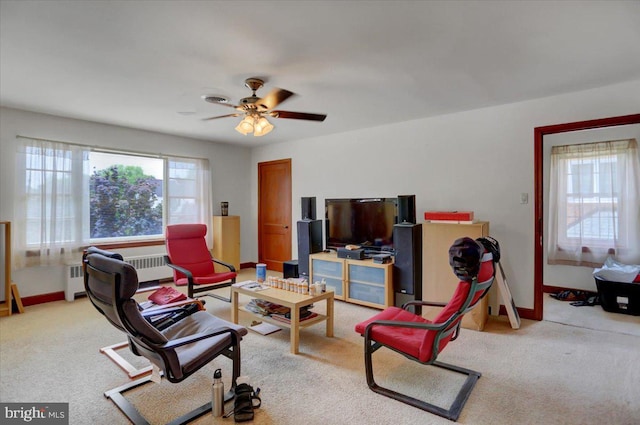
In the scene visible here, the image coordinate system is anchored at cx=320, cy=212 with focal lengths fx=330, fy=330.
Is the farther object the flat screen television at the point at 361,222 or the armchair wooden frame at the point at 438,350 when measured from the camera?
the flat screen television at the point at 361,222

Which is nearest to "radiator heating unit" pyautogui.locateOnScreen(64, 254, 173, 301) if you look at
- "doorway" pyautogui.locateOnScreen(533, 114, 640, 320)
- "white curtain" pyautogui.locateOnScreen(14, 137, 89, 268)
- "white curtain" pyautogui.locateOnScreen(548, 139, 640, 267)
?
"white curtain" pyautogui.locateOnScreen(14, 137, 89, 268)

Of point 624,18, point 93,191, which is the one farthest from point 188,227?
point 624,18

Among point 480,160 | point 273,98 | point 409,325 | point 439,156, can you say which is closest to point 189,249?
point 273,98

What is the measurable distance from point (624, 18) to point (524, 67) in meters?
0.71

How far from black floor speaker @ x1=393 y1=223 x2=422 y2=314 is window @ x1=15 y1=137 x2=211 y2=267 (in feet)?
11.1

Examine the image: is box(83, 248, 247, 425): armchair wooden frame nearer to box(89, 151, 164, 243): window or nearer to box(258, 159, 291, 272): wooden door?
box(89, 151, 164, 243): window

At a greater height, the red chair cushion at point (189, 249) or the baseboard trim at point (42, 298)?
the red chair cushion at point (189, 249)

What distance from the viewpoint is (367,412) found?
78.4 inches

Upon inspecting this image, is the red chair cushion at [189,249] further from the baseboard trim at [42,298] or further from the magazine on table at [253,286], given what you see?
the baseboard trim at [42,298]

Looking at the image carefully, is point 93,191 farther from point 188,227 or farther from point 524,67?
point 524,67

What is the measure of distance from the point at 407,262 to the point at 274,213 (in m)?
3.00

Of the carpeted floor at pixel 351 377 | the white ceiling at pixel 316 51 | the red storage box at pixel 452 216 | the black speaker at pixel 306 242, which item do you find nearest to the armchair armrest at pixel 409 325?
the carpeted floor at pixel 351 377

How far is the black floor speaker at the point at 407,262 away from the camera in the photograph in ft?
12.5

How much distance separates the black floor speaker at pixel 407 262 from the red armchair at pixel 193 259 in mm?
1967
